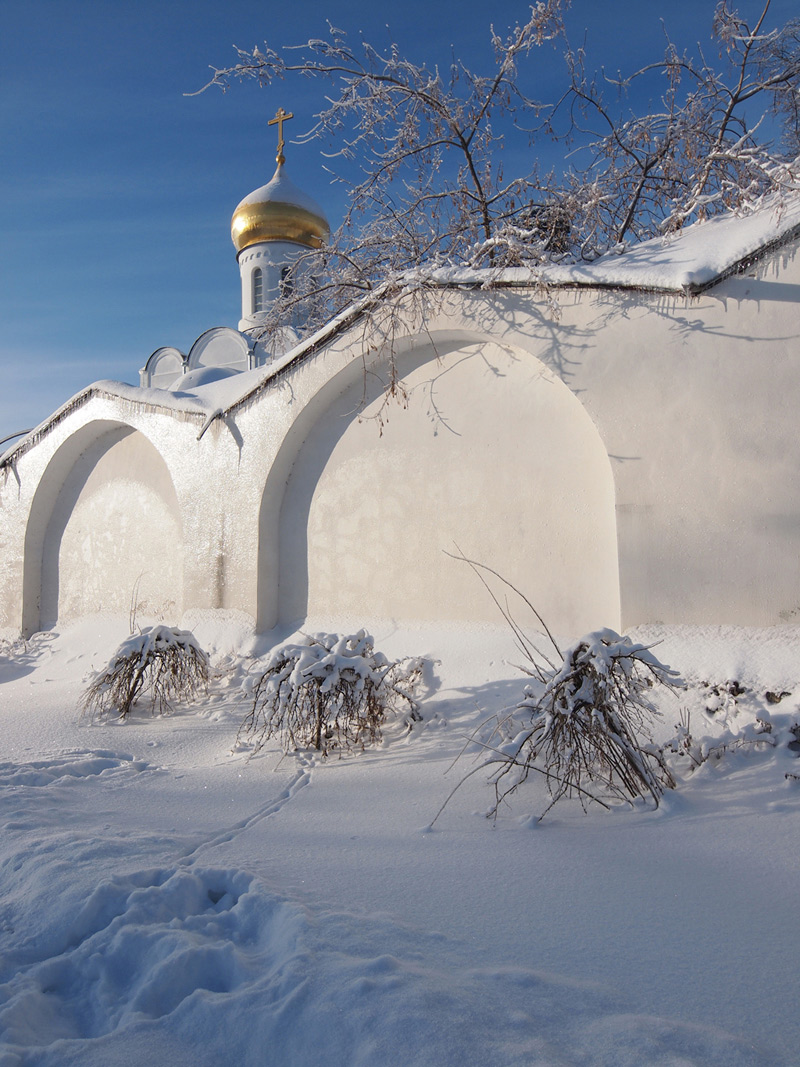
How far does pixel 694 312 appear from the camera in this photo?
4965mm

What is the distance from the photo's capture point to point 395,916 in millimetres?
2189

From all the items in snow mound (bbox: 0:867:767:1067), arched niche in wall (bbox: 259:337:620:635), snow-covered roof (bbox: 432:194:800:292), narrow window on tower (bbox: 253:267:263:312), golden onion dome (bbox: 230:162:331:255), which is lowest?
snow mound (bbox: 0:867:767:1067)

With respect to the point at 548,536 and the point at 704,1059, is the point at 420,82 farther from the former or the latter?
the point at 704,1059

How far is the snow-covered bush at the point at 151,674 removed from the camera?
5.72 m

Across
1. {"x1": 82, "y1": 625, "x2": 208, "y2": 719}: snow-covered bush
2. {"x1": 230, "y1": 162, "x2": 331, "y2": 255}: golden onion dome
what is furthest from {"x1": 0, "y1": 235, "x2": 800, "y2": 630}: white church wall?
{"x1": 230, "y1": 162, "x2": 331, "y2": 255}: golden onion dome

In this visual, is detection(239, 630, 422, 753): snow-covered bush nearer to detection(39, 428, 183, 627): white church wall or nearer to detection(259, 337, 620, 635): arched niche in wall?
Result: detection(259, 337, 620, 635): arched niche in wall

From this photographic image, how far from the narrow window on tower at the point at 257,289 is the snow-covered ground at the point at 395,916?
52.6 ft

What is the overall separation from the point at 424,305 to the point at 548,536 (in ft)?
7.40

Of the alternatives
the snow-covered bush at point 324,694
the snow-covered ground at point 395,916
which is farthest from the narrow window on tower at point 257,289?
the snow-covered ground at point 395,916

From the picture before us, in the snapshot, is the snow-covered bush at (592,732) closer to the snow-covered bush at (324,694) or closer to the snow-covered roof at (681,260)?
→ the snow-covered bush at (324,694)

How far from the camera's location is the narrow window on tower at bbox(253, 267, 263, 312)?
18.2 metres

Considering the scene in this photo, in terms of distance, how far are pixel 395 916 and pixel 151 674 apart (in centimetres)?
415

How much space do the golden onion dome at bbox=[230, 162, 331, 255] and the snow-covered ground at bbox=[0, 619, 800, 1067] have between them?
15455mm

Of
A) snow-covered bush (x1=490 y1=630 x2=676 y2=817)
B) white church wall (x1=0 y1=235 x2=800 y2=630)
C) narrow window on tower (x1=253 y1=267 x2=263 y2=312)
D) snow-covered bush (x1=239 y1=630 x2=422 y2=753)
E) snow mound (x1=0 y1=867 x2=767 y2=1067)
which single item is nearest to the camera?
snow mound (x1=0 y1=867 x2=767 y2=1067)
